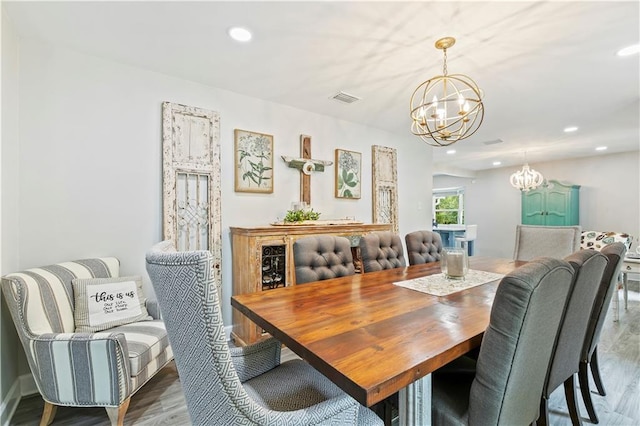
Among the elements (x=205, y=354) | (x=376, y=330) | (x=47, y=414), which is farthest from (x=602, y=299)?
(x=47, y=414)

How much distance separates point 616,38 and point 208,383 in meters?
3.23

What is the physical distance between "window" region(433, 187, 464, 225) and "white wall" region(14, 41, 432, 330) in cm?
725

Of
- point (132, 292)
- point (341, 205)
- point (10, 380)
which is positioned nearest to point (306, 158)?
point (341, 205)

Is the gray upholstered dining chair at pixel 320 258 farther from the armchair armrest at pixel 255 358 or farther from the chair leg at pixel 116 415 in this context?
the chair leg at pixel 116 415

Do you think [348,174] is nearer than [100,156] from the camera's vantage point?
No

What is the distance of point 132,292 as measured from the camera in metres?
2.21

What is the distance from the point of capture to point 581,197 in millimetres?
6449

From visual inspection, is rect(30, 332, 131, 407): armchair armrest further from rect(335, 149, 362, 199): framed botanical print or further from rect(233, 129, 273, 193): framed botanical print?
rect(335, 149, 362, 199): framed botanical print

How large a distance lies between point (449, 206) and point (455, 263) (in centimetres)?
780

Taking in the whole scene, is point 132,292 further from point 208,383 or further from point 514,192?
point 514,192

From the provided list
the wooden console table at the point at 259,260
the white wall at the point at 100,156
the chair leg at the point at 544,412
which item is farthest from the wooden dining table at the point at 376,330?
the white wall at the point at 100,156

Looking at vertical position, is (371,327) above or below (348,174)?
below

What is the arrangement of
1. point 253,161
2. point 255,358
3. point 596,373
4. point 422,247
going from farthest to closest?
1. point 253,161
2. point 422,247
3. point 596,373
4. point 255,358

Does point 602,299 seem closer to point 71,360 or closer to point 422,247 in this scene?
point 422,247
